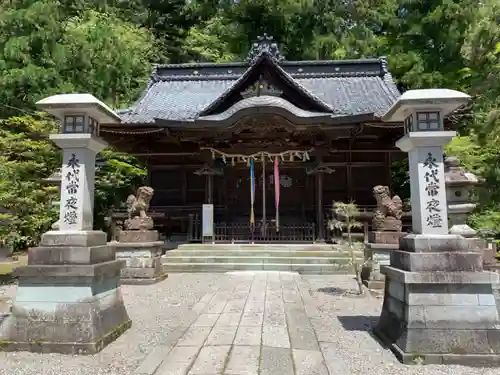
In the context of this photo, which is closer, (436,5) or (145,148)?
(145,148)

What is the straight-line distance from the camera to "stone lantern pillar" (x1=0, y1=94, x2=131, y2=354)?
4.57 metres

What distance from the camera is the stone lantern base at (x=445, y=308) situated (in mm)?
4168

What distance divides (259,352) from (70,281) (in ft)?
Answer: 7.66

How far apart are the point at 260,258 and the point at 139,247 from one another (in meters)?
3.79

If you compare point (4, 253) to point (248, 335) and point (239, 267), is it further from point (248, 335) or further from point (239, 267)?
point (248, 335)

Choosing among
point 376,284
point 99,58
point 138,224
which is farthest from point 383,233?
point 99,58

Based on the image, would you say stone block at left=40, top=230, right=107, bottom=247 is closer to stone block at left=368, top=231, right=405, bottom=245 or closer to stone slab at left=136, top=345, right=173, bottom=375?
stone slab at left=136, top=345, right=173, bottom=375

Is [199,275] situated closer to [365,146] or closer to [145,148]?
[145,148]

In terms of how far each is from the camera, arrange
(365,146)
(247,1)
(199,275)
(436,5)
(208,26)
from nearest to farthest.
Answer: (199,275)
(365,146)
(436,5)
(247,1)
(208,26)

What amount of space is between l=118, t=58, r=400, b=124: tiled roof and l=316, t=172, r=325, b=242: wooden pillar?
9.50 feet

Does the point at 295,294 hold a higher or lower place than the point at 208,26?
lower

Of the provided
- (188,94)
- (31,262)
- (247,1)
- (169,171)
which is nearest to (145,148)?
(169,171)

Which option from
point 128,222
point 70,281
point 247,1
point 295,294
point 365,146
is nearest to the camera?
point 70,281

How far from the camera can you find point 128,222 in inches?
388
